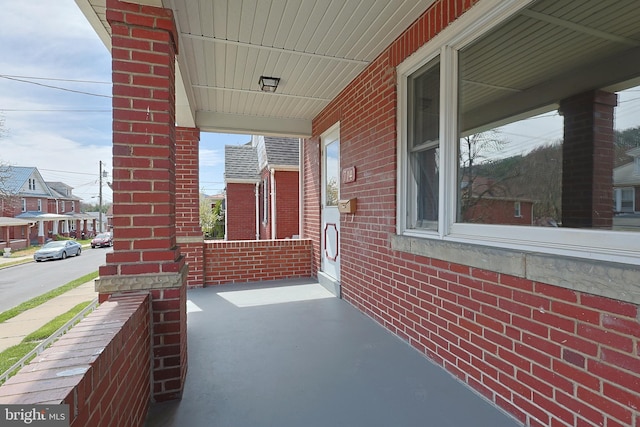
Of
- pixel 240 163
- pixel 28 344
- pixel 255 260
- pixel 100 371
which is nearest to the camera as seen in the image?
pixel 100 371

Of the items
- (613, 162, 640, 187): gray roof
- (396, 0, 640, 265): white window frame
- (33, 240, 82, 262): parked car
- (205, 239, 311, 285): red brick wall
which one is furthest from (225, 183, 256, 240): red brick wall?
(33, 240, 82, 262): parked car

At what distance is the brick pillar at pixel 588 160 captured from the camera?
1.61 metres

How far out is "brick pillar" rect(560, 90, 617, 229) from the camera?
1606mm

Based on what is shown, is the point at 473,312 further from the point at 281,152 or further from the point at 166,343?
the point at 281,152

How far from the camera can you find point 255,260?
5.34m

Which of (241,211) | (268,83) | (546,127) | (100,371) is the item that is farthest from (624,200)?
(241,211)

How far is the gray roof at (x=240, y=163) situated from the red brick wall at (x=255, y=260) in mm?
7141

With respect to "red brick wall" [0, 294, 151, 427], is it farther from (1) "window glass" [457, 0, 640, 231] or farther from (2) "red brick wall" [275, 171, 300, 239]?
(2) "red brick wall" [275, 171, 300, 239]

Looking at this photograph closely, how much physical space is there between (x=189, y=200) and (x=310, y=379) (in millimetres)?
3726

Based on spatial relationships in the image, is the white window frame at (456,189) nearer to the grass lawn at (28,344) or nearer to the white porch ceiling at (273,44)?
the white porch ceiling at (273,44)

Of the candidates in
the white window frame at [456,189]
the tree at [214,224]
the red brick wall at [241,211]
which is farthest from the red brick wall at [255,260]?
the tree at [214,224]

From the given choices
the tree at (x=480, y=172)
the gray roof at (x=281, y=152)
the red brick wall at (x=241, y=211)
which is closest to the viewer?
the tree at (x=480, y=172)

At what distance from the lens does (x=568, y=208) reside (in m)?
1.75

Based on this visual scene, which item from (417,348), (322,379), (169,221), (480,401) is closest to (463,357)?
(480,401)
